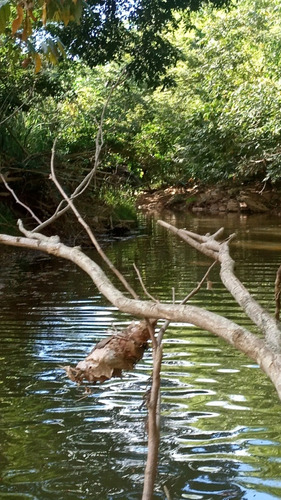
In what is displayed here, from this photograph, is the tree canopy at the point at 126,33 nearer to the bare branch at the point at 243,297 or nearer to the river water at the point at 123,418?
the river water at the point at 123,418

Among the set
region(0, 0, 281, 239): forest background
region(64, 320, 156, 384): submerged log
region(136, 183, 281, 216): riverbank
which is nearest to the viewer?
region(64, 320, 156, 384): submerged log

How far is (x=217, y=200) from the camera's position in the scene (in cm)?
2933

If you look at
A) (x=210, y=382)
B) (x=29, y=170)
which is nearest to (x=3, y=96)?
(x=29, y=170)

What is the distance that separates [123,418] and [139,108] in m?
29.2

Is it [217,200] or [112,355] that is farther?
[217,200]

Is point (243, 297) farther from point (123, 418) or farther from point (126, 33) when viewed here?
point (126, 33)

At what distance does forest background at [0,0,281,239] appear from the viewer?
14.1 meters

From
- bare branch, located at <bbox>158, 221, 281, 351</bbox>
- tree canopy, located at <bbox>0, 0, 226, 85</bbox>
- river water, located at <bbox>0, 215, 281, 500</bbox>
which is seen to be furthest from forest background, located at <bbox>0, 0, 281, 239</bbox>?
river water, located at <bbox>0, 215, 281, 500</bbox>

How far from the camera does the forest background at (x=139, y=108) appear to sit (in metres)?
14.1

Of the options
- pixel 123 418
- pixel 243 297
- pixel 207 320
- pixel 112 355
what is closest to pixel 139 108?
pixel 123 418

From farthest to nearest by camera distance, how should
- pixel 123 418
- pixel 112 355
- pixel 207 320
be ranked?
pixel 123 418, pixel 112 355, pixel 207 320

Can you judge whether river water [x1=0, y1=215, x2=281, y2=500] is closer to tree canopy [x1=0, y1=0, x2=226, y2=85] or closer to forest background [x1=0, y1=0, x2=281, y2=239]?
forest background [x1=0, y1=0, x2=281, y2=239]

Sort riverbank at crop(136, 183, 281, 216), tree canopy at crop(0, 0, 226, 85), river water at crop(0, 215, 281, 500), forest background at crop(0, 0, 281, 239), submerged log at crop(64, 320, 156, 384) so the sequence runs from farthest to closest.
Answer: riverbank at crop(136, 183, 281, 216), tree canopy at crop(0, 0, 226, 85), forest background at crop(0, 0, 281, 239), river water at crop(0, 215, 281, 500), submerged log at crop(64, 320, 156, 384)

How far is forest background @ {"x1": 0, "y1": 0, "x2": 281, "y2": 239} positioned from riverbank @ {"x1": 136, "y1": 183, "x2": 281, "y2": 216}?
32 centimetres
